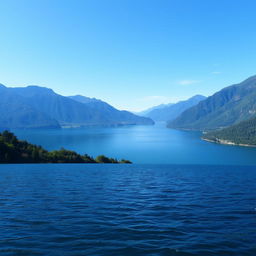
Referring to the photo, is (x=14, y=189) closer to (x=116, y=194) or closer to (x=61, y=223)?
(x=116, y=194)

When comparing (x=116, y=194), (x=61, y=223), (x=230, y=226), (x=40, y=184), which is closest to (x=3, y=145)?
(x=40, y=184)

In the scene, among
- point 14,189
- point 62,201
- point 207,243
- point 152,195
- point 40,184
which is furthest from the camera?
point 40,184

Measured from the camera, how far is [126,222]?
64.9 ft

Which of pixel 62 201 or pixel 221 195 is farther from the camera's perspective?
pixel 221 195

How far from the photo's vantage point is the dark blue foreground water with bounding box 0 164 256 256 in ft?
49.2

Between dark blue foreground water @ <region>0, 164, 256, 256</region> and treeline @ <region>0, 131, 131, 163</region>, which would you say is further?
treeline @ <region>0, 131, 131, 163</region>

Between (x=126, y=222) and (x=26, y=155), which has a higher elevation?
(x=126, y=222)

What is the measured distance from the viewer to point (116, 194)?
101 feet

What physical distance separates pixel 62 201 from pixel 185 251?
1585 centimetres

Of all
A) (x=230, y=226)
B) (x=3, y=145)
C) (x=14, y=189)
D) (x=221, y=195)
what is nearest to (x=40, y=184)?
(x=14, y=189)

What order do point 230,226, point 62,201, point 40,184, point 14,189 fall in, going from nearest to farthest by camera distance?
point 230,226 < point 62,201 < point 14,189 < point 40,184

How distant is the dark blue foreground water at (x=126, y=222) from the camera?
14986 millimetres

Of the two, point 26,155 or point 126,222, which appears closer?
point 126,222

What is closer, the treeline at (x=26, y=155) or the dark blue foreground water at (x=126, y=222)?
the dark blue foreground water at (x=126, y=222)
